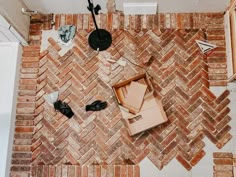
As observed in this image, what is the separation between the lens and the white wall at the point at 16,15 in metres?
2.97

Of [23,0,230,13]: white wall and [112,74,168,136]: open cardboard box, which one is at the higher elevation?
[23,0,230,13]: white wall

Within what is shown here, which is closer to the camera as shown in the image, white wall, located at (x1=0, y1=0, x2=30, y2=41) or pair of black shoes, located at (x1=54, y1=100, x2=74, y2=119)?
white wall, located at (x1=0, y1=0, x2=30, y2=41)

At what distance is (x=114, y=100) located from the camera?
338 centimetres

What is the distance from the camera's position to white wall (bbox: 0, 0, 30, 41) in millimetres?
2973

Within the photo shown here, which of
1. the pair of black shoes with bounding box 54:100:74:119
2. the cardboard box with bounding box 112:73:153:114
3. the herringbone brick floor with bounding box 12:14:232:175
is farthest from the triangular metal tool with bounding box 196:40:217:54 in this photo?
the pair of black shoes with bounding box 54:100:74:119

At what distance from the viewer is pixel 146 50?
3492 millimetres

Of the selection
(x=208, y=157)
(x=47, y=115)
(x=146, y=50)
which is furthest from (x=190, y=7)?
(x=47, y=115)

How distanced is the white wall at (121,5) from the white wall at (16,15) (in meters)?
0.13

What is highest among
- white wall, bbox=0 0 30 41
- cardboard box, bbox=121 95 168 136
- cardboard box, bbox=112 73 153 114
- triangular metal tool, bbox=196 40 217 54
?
white wall, bbox=0 0 30 41

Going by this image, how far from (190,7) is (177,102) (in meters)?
0.91

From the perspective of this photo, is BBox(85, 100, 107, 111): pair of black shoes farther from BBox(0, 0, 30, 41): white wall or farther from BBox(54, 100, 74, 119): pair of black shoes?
BBox(0, 0, 30, 41): white wall

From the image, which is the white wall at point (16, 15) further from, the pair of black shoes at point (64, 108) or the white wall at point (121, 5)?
the pair of black shoes at point (64, 108)

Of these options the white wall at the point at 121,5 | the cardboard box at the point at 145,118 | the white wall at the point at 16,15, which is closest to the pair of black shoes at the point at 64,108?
the cardboard box at the point at 145,118

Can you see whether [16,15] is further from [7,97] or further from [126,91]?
[126,91]
